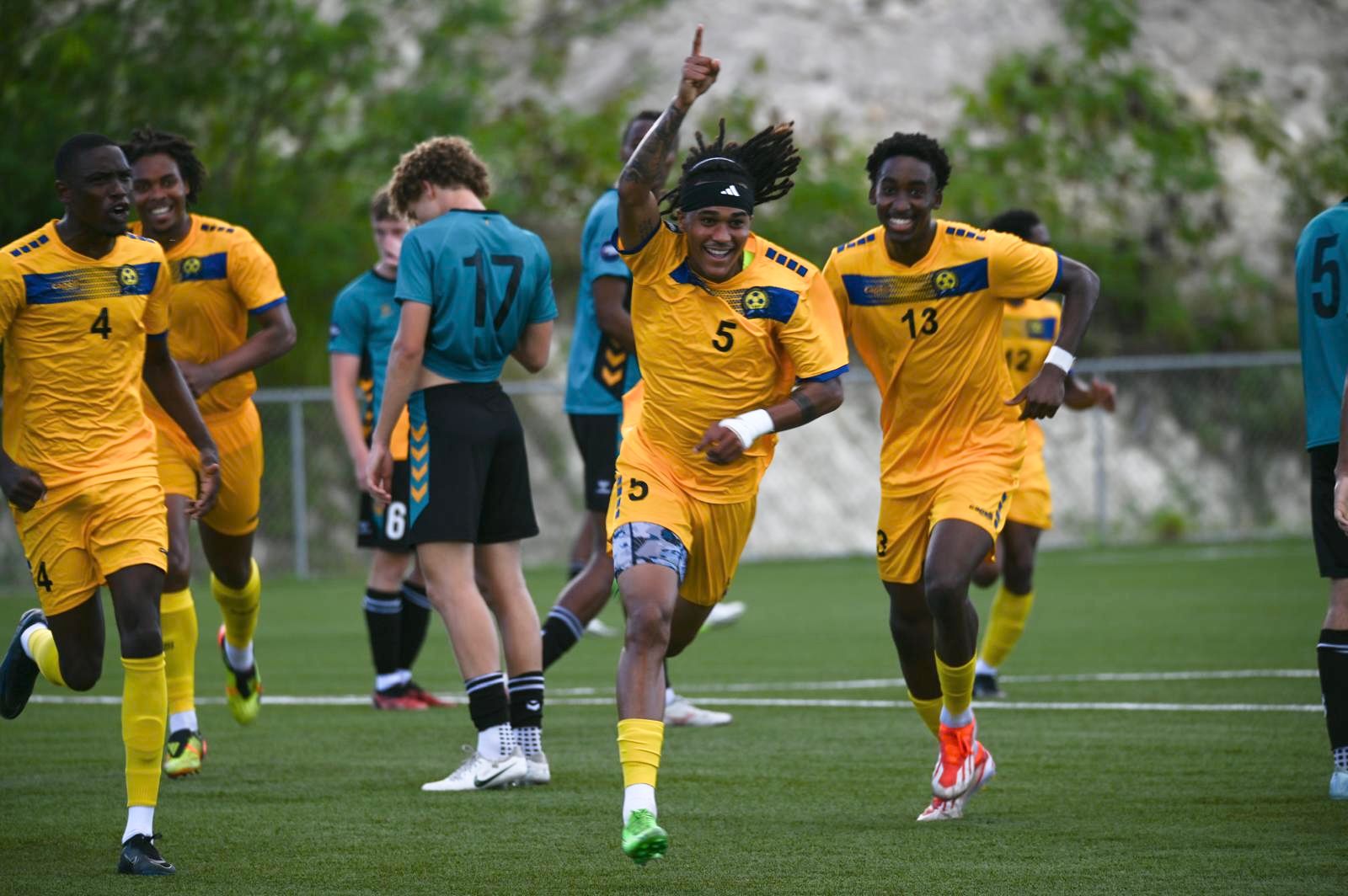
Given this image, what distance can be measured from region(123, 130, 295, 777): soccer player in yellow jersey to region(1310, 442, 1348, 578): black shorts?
4.49 meters

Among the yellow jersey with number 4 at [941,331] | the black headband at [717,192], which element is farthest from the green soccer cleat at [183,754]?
the black headband at [717,192]

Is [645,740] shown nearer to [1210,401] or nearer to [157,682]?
[157,682]

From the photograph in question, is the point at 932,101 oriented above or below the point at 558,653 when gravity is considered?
above

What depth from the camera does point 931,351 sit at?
717 centimetres

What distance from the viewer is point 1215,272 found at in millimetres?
29641

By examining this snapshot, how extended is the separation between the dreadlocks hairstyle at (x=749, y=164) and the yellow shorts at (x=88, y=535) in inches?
83.6

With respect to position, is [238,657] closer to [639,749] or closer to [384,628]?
[384,628]

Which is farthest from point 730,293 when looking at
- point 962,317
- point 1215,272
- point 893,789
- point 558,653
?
point 1215,272

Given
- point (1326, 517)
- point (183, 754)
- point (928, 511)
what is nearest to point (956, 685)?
point (928, 511)

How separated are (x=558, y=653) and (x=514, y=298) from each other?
1.96 m

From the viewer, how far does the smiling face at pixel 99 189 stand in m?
6.34

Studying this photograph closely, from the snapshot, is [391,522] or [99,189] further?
[391,522]

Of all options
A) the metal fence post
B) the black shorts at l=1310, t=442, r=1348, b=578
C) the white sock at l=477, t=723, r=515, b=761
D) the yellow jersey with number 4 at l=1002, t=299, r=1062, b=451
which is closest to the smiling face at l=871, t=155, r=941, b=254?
the black shorts at l=1310, t=442, r=1348, b=578

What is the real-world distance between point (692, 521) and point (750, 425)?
17.8 inches
